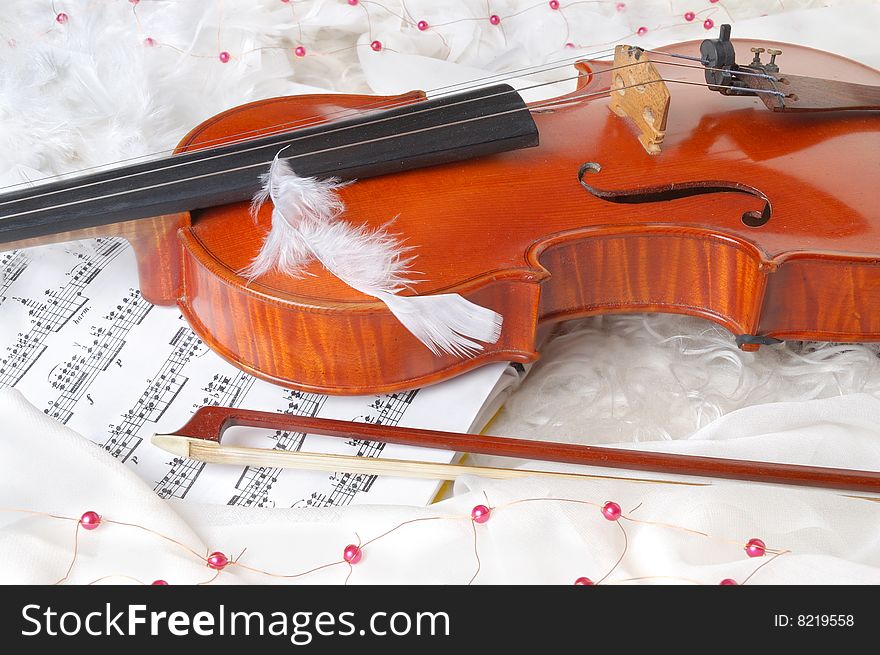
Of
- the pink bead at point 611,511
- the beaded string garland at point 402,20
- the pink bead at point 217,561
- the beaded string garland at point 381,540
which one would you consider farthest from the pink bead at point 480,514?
the beaded string garland at point 402,20

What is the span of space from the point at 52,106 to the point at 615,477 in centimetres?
95

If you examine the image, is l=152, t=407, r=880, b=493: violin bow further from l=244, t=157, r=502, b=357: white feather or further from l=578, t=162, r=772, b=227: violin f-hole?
l=578, t=162, r=772, b=227: violin f-hole

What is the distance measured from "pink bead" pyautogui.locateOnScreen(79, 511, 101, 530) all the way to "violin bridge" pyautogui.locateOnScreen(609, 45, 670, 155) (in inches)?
28.8

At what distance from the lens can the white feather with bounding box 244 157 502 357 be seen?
1.02 m

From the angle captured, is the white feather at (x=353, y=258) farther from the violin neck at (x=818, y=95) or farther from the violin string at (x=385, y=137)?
the violin neck at (x=818, y=95)

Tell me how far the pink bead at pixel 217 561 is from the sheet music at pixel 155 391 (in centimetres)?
10

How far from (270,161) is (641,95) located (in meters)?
0.45

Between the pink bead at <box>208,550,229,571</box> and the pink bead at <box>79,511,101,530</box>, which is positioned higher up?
the pink bead at <box>79,511,101,530</box>

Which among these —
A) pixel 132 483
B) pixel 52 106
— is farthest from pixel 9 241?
pixel 52 106

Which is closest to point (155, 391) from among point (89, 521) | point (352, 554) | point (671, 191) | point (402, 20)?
point (89, 521)

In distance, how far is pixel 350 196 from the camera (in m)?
1.11

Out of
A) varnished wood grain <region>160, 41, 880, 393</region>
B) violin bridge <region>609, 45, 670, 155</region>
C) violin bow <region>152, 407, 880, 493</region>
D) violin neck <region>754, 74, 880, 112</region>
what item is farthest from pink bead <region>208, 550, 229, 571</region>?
violin neck <region>754, 74, 880, 112</region>

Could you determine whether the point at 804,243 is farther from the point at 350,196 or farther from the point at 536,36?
the point at 536,36

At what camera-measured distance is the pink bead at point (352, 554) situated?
0.98 meters
